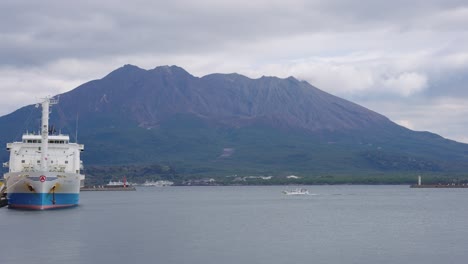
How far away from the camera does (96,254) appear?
53.1 metres

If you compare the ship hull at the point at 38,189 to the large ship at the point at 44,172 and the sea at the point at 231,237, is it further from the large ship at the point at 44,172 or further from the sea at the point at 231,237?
the sea at the point at 231,237

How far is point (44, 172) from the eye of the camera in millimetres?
82250

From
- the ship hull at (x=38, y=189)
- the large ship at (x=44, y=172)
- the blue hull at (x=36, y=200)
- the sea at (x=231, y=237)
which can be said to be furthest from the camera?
the blue hull at (x=36, y=200)

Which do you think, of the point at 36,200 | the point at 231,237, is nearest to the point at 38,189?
the point at 36,200

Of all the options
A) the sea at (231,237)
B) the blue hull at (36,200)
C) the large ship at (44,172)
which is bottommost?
the sea at (231,237)

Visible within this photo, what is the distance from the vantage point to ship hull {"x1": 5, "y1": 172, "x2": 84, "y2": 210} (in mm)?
82750

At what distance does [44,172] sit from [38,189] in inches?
112

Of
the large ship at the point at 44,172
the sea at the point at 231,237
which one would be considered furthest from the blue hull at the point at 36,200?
the sea at the point at 231,237

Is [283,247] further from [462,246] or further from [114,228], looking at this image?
[114,228]

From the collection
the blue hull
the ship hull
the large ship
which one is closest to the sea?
the blue hull

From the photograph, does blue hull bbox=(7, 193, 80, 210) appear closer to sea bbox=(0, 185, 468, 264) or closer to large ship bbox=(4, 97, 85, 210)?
large ship bbox=(4, 97, 85, 210)

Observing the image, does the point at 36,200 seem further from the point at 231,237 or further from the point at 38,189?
the point at 231,237

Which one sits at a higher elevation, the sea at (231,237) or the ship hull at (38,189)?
the ship hull at (38,189)

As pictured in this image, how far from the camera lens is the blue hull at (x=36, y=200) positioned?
8488 centimetres
